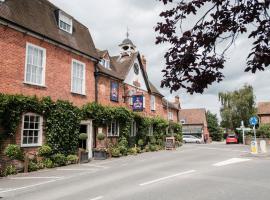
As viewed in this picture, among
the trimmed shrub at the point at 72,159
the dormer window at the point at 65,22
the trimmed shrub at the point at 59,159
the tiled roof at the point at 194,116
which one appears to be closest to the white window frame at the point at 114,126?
the trimmed shrub at the point at 72,159

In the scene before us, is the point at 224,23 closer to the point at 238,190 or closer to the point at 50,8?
the point at 238,190

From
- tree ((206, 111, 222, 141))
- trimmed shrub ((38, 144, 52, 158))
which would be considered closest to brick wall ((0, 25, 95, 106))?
trimmed shrub ((38, 144, 52, 158))

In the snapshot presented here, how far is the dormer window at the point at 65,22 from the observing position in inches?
782

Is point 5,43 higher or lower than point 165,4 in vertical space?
higher

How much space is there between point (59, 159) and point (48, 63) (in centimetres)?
565

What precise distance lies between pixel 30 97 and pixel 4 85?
143cm

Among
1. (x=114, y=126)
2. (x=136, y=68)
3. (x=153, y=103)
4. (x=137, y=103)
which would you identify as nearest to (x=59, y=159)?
(x=114, y=126)

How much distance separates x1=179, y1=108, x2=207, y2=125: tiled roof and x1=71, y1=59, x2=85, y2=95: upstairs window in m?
50.6

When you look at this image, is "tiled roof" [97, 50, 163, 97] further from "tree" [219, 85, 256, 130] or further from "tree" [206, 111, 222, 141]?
"tree" [206, 111, 222, 141]

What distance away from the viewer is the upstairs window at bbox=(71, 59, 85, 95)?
1964 centimetres

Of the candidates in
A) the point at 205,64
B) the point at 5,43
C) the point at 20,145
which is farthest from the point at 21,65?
the point at 205,64

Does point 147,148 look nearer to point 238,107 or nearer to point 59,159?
point 59,159

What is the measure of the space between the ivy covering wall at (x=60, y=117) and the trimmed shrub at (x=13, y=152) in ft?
1.89

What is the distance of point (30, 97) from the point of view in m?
15.4
